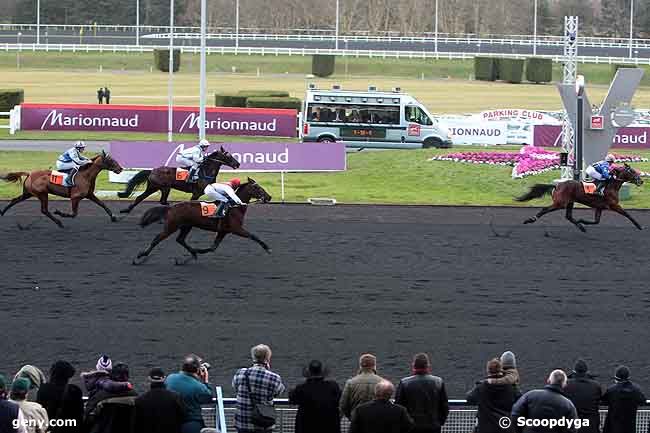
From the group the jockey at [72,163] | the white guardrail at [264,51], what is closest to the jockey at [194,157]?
the jockey at [72,163]

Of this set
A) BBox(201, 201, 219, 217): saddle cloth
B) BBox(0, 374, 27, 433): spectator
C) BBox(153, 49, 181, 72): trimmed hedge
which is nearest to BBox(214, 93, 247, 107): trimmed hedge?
BBox(153, 49, 181, 72): trimmed hedge

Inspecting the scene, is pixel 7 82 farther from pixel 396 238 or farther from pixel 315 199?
pixel 396 238

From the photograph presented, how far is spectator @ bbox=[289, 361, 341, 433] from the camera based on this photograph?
343 inches

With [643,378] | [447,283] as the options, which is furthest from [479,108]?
[643,378]

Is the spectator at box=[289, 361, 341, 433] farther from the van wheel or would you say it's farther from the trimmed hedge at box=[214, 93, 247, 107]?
the trimmed hedge at box=[214, 93, 247, 107]

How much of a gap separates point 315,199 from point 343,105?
39.3 feet

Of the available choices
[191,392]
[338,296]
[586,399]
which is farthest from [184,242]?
[586,399]

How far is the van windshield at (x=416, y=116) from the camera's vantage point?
3688cm

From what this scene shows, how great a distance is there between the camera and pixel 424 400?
8.70 metres

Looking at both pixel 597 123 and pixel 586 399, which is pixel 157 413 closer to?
pixel 586 399

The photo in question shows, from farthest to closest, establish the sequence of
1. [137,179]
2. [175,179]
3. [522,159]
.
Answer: [522,159] < [137,179] < [175,179]

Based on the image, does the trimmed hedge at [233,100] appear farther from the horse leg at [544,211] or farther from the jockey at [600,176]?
the jockey at [600,176]

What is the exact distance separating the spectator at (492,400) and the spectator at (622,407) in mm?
761

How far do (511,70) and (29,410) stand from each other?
65125 mm
